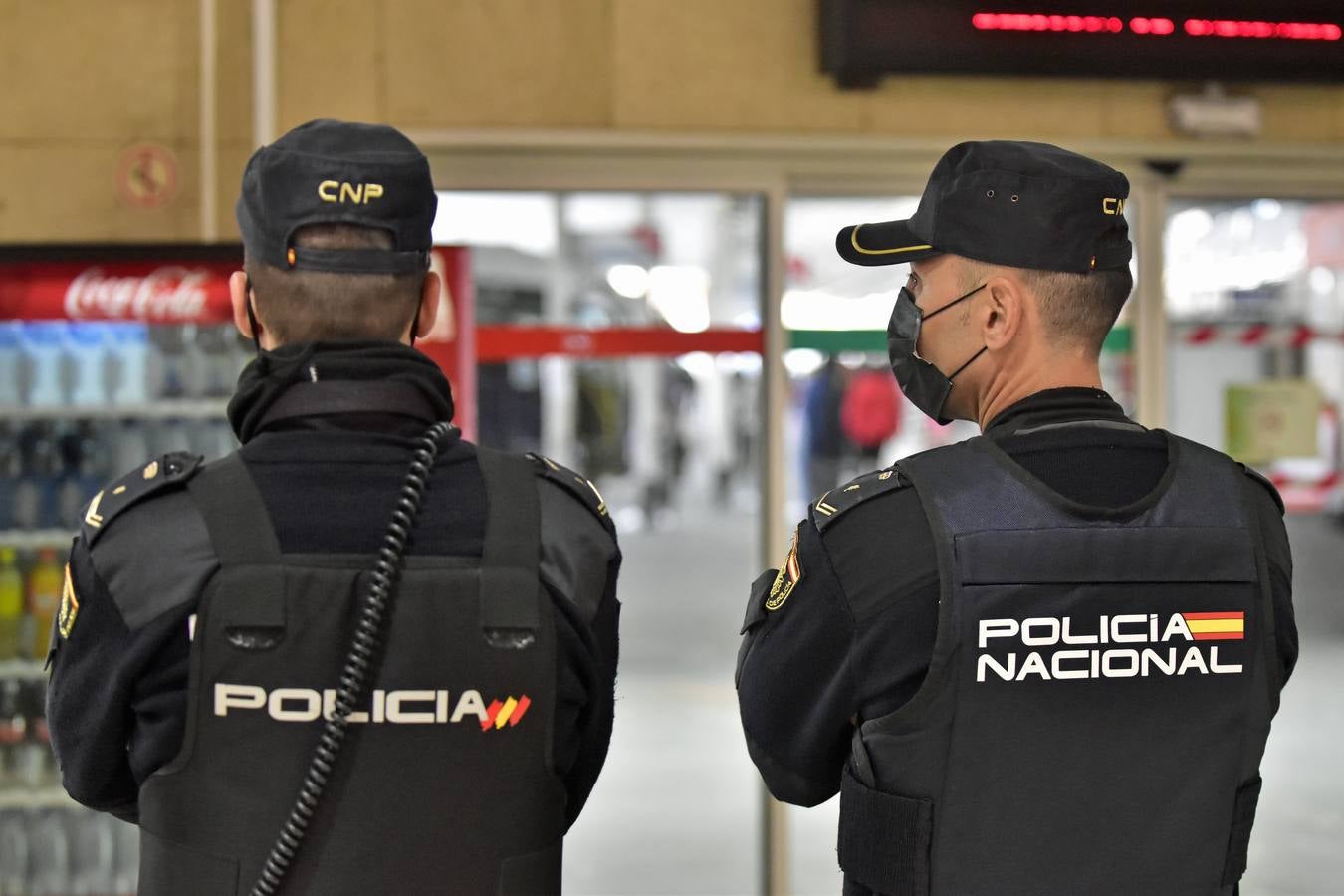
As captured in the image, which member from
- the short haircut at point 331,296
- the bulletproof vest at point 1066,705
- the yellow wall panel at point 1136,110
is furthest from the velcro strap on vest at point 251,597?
the yellow wall panel at point 1136,110

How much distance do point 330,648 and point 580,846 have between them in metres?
3.46

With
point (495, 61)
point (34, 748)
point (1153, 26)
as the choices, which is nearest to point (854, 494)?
point (495, 61)

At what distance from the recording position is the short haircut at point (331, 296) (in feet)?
5.20

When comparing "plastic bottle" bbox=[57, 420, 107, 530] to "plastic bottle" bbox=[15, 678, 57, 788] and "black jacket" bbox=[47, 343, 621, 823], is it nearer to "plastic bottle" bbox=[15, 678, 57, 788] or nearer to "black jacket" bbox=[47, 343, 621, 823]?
"plastic bottle" bbox=[15, 678, 57, 788]

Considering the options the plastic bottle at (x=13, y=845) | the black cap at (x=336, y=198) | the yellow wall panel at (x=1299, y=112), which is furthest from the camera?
the yellow wall panel at (x=1299, y=112)

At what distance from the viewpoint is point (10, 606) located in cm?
373

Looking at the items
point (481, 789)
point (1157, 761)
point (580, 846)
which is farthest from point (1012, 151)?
point (580, 846)

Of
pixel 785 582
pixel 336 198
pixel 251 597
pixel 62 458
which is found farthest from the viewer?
A: pixel 62 458

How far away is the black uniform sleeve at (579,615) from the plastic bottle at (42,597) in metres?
2.48

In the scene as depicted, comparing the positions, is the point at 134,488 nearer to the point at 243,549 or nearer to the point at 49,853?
the point at 243,549

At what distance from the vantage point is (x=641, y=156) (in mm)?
3760

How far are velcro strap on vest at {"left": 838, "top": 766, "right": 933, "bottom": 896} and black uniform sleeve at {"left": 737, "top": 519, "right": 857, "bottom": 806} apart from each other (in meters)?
0.08

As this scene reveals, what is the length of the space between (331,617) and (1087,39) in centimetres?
292

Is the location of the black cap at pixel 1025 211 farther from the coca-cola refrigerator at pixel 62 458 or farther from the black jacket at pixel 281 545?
the coca-cola refrigerator at pixel 62 458
